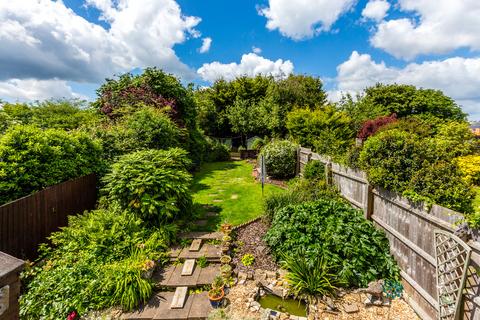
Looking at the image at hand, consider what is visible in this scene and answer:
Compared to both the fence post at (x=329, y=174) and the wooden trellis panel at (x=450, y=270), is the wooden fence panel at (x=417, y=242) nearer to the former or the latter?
the wooden trellis panel at (x=450, y=270)

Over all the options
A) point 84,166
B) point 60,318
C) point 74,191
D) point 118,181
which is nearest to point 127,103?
point 84,166

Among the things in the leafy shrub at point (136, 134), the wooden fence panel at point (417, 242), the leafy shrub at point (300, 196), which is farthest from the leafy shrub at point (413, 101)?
the wooden fence panel at point (417, 242)

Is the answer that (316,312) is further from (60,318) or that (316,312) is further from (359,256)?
(60,318)

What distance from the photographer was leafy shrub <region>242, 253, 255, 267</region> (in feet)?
15.3

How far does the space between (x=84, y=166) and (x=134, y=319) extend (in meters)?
4.81

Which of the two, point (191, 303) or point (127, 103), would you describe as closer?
point (191, 303)

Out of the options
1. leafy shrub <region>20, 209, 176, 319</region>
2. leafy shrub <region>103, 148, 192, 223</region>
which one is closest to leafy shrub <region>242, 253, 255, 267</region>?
leafy shrub <region>20, 209, 176, 319</region>

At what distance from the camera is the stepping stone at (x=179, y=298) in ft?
12.0

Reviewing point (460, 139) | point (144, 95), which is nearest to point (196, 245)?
point (144, 95)

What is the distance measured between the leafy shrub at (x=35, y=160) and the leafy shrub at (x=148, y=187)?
1205mm

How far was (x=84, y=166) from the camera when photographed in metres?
6.56

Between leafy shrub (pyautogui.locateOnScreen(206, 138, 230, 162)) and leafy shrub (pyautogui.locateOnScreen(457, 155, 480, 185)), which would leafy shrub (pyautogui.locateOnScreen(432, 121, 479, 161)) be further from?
leafy shrub (pyautogui.locateOnScreen(206, 138, 230, 162))

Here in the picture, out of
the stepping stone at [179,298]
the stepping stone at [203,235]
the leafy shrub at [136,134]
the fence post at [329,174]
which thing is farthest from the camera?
the leafy shrub at [136,134]

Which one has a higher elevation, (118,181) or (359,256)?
(118,181)
